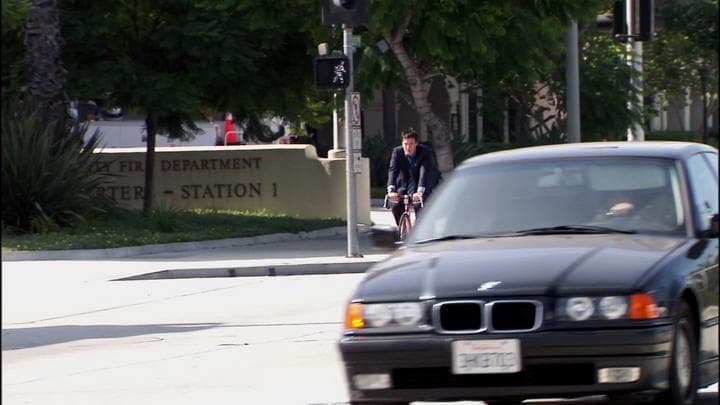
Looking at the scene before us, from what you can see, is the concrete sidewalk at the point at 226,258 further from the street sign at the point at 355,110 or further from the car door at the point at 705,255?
the car door at the point at 705,255

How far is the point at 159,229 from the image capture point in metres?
24.8

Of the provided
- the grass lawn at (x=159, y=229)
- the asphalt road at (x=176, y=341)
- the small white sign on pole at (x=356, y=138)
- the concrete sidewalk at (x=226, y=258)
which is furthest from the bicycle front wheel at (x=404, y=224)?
the grass lawn at (x=159, y=229)

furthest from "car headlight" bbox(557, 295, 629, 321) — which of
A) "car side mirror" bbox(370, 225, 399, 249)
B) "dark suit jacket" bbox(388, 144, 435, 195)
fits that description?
"car side mirror" bbox(370, 225, 399, 249)

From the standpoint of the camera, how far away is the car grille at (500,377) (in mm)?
7184

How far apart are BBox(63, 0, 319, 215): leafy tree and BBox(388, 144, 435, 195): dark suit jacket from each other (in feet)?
17.9

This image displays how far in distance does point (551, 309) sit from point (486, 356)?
39cm

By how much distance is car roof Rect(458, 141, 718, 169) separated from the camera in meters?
8.73

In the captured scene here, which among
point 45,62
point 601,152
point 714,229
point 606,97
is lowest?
point 714,229

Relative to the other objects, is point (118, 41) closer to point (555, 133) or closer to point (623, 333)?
point (555, 133)

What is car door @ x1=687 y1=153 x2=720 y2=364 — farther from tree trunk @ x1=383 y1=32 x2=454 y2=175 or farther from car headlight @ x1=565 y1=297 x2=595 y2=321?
tree trunk @ x1=383 y1=32 x2=454 y2=175

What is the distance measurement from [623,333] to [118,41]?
67.8 ft

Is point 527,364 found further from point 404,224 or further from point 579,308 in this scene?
point 404,224

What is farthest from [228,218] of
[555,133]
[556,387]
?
[556,387]

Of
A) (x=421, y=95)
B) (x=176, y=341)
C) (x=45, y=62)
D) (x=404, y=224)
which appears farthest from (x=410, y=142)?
(x=45, y=62)
